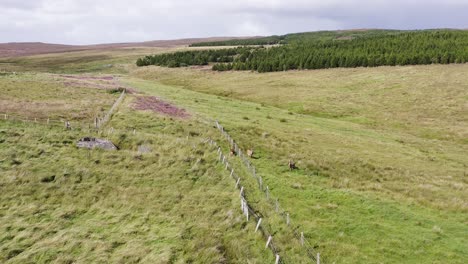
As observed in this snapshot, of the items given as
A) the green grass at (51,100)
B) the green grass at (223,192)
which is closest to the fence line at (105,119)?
the green grass at (51,100)

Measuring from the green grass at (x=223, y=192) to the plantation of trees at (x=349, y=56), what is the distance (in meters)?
54.2

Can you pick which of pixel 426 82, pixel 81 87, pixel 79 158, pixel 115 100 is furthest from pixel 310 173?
pixel 426 82

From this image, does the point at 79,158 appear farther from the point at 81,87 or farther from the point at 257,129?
the point at 81,87

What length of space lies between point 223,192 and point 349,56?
95439 millimetres

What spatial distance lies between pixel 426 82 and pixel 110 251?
79078 mm

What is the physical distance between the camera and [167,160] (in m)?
30.7

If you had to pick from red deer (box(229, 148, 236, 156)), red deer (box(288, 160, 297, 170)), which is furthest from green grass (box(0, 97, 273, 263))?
red deer (box(288, 160, 297, 170))

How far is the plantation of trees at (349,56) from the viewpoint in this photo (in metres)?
102

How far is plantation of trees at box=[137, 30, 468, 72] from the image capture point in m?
102

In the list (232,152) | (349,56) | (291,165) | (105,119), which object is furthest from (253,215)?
(349,56)

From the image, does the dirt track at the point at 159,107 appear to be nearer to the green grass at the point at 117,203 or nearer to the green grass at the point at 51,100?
the green grass at the point at 51,100

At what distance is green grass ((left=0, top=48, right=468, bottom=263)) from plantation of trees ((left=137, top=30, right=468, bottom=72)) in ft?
178

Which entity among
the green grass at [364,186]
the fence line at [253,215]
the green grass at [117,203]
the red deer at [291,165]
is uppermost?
Result: the green grass at [117,203]

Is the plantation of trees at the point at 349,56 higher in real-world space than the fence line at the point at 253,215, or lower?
higher
